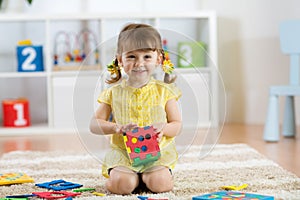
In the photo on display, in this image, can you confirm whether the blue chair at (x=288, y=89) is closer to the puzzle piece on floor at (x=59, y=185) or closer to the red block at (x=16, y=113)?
the puzzle piece on floor at (x=59, y=185)

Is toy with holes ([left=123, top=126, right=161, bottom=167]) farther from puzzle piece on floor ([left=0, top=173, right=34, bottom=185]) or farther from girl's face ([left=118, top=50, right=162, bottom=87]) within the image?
puzzle piece on floor ([left=0, top=173, right=34, bottom=185])

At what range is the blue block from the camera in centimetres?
315

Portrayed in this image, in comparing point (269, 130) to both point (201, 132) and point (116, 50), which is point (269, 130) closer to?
point (201, 132)

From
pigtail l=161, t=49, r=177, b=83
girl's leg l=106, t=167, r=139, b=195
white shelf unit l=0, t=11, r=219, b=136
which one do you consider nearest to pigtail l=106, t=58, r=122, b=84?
pigtail l=161, t=49, r=177, b=83

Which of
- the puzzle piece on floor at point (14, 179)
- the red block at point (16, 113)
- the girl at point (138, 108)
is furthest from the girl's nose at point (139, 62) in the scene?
the red block at point (16, 113)

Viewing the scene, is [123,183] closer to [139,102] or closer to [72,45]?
[139,102]

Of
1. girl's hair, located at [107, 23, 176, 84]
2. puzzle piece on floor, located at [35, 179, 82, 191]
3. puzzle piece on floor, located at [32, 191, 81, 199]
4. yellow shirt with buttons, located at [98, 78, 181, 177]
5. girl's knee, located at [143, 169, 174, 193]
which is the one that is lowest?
puzzle piece on floor, located at [32, 191, 81, 199]

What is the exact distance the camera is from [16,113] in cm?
315

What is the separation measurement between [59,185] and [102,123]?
0.83ft

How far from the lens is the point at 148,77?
145 cm

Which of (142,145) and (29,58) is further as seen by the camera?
(29,58)

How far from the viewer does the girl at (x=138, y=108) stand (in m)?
1.43

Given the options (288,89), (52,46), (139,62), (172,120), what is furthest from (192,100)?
(52,46)

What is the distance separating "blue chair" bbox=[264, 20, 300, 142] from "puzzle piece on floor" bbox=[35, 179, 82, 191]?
1175mm
